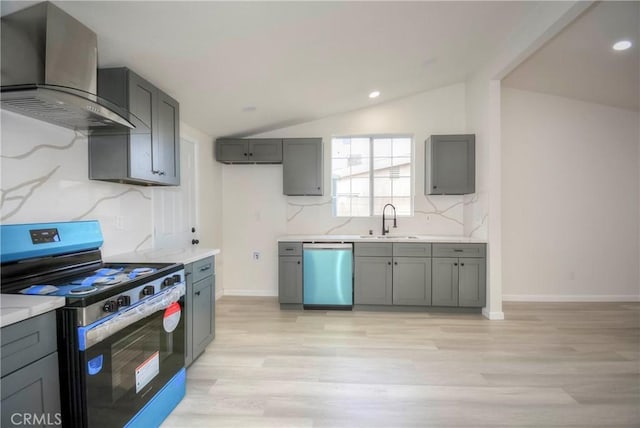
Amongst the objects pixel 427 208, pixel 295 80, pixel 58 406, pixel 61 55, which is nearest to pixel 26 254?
pixel 58 406

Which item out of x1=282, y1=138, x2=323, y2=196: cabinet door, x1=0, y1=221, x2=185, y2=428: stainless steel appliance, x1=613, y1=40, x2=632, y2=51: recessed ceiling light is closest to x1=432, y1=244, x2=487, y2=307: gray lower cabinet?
x1=282, y1=138, x2=323, y2=196: cabinet door

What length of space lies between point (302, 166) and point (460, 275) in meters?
2.49

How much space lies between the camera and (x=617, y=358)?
8.08 feet

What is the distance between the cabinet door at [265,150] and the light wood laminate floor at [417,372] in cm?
209

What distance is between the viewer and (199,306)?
94.0 inches

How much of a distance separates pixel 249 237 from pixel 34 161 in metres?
2.80

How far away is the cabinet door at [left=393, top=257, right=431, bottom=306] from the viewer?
11.8 ft

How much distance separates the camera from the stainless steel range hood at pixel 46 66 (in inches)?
53.1

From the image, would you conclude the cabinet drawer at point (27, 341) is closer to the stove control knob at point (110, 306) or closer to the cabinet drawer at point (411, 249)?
the stove control knob at point (110, 306)

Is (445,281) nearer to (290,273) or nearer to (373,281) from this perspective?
(373,281)

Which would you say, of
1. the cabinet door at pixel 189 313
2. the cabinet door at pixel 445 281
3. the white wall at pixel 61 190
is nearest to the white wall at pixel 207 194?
the white wall at pixel 61 190

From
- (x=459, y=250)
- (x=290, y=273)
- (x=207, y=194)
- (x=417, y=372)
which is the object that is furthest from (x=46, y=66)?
(x=459, y=250)

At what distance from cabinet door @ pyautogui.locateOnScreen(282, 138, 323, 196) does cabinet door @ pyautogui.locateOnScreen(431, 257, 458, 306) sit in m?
1.81

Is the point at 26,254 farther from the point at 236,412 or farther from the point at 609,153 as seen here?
the point at 609,153
